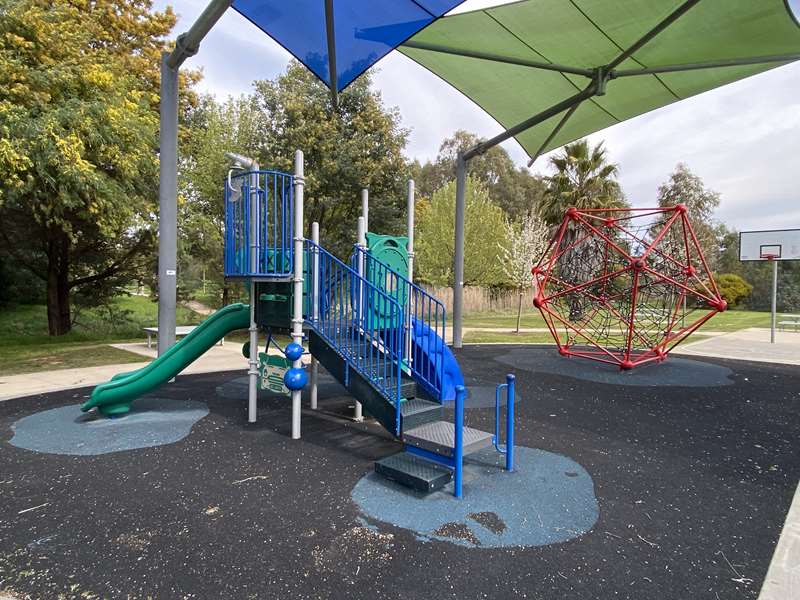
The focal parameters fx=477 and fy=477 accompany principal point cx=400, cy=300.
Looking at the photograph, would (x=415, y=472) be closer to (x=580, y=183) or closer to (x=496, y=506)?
(x=496, y=506)

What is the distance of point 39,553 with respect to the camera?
3162mm

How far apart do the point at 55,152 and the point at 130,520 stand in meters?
7.87

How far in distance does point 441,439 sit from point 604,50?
26.9 feet

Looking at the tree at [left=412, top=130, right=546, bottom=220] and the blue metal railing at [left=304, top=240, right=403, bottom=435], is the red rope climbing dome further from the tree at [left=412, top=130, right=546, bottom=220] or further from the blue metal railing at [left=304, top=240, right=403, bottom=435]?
the tree at [left=412, top=130, right=546, bottom=220]

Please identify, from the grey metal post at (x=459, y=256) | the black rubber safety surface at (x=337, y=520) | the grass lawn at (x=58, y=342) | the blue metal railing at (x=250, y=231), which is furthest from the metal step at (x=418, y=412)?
the grass lawn at (x=58, y=342)

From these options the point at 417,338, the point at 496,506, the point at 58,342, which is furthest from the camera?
the point at 58,342

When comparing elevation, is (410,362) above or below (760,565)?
above

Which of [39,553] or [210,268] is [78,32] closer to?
[210,268]

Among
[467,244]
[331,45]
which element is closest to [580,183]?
[467,244]

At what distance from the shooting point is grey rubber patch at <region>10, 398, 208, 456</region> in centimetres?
530

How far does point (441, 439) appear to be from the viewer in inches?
175

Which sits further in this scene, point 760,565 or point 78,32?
point 78,32

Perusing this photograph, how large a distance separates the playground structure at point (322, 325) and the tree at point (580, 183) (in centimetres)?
2203

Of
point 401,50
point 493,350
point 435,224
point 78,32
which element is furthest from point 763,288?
point 78,32
